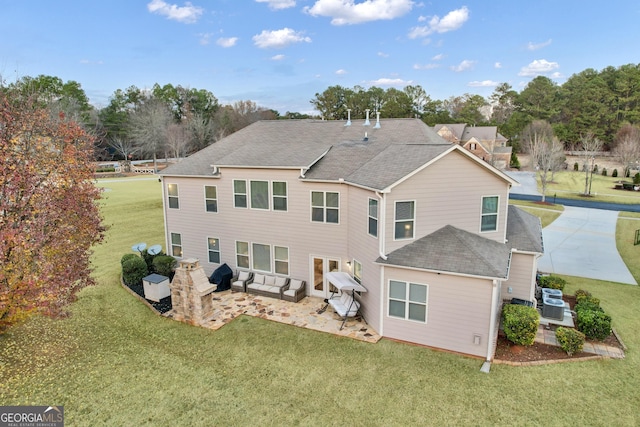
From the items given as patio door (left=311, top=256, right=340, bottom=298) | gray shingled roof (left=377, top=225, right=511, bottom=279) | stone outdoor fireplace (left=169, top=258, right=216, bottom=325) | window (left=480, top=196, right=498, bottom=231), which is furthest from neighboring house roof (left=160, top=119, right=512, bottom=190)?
stone outdoor fireplace (left=169, top=258, right=216, bottom=325)

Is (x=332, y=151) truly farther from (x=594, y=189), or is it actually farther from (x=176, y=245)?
(x=594, y=189)

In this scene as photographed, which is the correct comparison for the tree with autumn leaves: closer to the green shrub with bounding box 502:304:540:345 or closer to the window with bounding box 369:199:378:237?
the window with bounding box 369:199:378:237

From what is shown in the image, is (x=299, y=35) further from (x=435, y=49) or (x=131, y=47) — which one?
(x=131, y=47)

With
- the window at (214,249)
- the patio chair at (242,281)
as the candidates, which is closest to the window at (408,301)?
the patio chair at (242,281)

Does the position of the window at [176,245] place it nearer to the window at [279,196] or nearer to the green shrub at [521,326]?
the window at [279,196]

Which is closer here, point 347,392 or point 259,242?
point 347,392

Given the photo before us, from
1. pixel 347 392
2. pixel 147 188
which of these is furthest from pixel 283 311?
pixel 147 188
